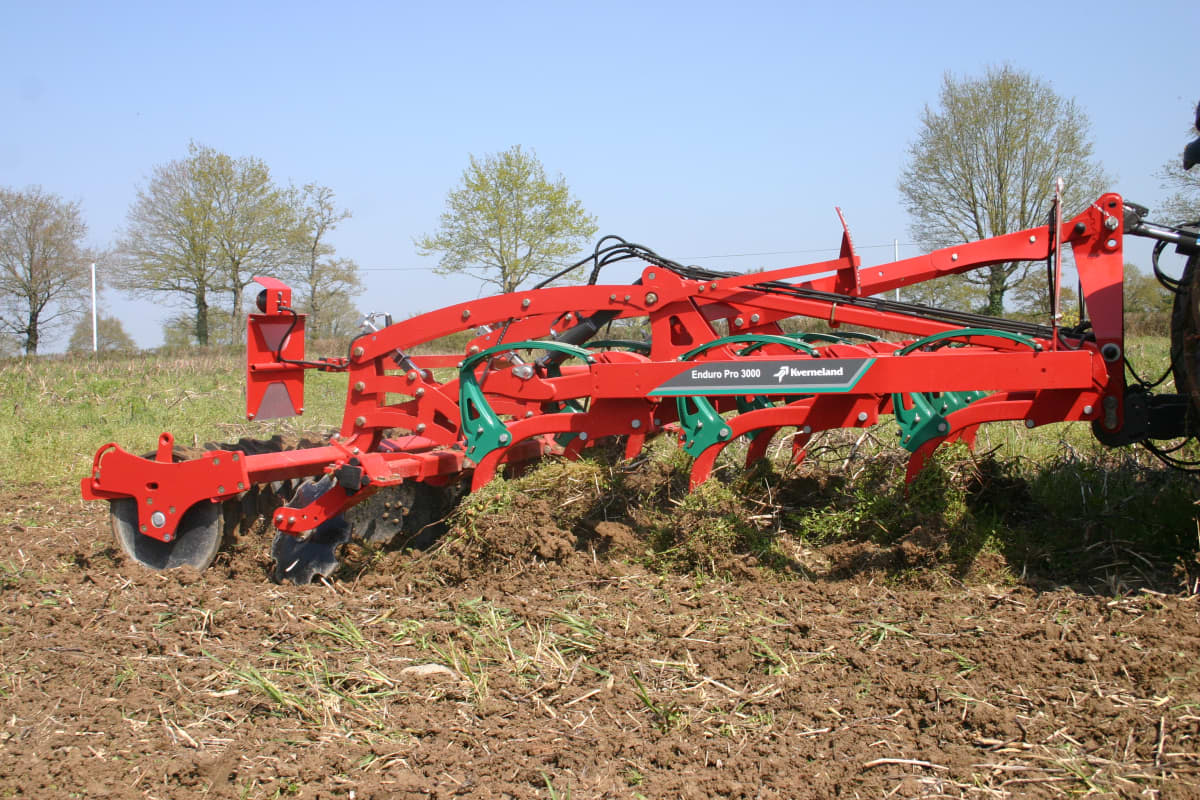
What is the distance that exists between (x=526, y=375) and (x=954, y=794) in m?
3.37

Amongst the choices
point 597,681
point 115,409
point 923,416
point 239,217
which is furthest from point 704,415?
point 239,217

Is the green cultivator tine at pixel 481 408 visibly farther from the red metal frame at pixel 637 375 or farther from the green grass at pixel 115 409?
the green grass at pixel 115 409

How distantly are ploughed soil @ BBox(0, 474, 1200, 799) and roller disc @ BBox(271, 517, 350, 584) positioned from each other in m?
0.24

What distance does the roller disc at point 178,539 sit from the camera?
585 centimetres

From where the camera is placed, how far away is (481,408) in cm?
576

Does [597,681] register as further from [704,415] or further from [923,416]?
[923,416]

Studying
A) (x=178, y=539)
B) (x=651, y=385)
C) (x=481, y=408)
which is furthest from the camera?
(x=178, y=539)

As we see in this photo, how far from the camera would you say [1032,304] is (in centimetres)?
3022

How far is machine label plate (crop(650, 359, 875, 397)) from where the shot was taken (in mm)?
4875

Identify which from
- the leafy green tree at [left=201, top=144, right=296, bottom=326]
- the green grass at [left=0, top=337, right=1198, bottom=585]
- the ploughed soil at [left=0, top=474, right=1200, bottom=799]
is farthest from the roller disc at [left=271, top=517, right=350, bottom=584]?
the leafy green tree at [left=201, top=144, right=296, bottom=326]

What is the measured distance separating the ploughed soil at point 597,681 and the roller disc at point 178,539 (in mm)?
381

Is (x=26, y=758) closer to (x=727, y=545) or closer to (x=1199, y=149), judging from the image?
(x=727, y=545)

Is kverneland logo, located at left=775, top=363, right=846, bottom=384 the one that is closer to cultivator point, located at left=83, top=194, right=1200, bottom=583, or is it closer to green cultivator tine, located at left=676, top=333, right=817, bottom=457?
cultivator point, located at left=83, top=194, right=1200, bottom=583

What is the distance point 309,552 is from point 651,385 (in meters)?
2.31
